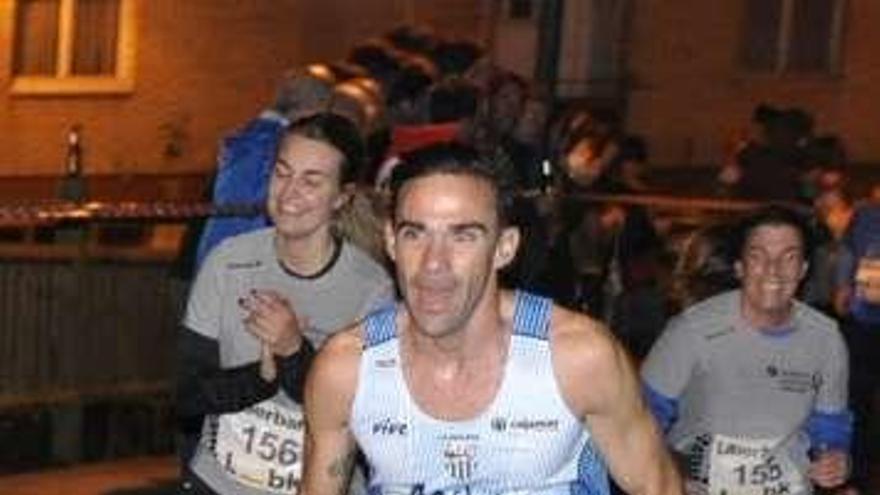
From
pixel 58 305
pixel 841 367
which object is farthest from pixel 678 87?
pixel 841 367

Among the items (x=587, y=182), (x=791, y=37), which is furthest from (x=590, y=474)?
(x=791, y=37)

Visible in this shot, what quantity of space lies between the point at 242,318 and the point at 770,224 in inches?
68.8

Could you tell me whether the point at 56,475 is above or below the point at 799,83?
below

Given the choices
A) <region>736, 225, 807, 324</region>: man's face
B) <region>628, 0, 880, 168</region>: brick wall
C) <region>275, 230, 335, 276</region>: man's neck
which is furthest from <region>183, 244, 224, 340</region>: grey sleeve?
<region>628, 0, 880, 168</region>: brick wall

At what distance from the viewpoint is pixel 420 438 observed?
405cm

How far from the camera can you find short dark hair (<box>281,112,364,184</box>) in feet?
17.4

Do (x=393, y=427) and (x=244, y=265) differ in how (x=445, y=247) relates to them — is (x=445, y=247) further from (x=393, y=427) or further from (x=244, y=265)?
(x=244, y=265)

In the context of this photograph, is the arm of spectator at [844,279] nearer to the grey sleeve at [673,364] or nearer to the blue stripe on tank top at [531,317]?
the grey sleeve at [673,364]

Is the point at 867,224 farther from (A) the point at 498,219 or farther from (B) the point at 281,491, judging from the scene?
(A) the point at 498,219

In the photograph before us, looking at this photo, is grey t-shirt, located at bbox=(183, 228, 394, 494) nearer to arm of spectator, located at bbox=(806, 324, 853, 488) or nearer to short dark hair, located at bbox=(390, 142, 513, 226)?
short dark hair, located at bbox=(390, 142, 513, 226)

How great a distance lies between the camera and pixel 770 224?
20.9 ft

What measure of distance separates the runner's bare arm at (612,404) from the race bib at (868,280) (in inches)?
241

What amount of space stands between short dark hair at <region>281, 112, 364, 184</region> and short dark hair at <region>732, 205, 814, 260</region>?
1460mm

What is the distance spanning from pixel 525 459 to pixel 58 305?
553cm
